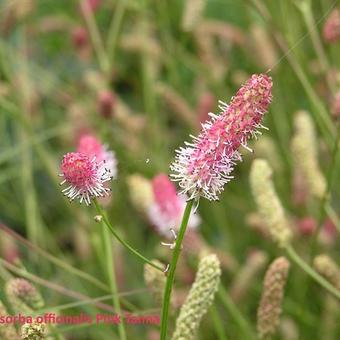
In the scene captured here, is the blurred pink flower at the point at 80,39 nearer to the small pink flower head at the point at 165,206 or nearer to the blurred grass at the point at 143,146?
the blurred grass at the point at 143,146

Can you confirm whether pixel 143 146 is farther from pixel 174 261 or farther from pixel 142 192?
pixel 174 261

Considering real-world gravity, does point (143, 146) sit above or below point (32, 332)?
above

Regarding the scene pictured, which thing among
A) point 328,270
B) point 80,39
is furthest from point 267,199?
point 80,39

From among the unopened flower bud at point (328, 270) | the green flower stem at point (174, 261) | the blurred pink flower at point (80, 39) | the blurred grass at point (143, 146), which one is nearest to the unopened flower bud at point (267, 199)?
the unopened flower bud at point (328, 270)

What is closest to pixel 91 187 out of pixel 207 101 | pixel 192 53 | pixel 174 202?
pixel 174 202

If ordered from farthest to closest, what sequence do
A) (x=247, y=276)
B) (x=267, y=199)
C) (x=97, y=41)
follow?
(x=97, y=41) < (x=247, y=276) < (x=267, y=199)

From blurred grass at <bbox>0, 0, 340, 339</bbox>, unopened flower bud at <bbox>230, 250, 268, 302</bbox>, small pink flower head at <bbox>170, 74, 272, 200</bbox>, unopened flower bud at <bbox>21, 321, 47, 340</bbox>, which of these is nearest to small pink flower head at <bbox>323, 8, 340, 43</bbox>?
blurred grass at <bbox>0, 0, 340, 339</bbox>

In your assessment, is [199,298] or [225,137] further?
[199,298]
